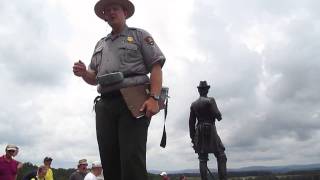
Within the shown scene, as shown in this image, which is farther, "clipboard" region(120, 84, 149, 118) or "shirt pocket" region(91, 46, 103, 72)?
"shirt pocket" region(91, 46, 103, 72)

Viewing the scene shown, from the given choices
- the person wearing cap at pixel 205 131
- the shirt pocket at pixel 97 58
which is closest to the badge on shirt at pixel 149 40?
the shirt pocket at pixel 97 58

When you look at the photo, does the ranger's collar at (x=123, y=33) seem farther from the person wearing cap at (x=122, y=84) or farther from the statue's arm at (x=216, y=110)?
the statue's arm at (x=216, y=110)

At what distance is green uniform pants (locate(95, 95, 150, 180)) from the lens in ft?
13.2

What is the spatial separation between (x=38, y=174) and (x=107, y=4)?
869 centimetres

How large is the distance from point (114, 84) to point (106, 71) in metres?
0.18

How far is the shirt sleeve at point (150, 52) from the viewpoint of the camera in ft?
14.1

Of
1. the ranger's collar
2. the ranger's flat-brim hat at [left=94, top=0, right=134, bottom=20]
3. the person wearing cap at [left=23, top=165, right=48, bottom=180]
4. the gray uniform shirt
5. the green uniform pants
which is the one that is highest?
the ranger's flat-brim hat at [left=94, top=0, right=134, bottom=20]

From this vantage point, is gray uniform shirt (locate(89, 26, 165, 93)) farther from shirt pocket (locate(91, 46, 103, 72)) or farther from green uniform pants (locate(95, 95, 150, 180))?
green uniform pants (locate(95, 95, 150, 180))

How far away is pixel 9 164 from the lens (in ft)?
36.7

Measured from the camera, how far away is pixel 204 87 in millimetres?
12898

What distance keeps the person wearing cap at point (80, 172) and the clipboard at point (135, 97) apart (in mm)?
8604

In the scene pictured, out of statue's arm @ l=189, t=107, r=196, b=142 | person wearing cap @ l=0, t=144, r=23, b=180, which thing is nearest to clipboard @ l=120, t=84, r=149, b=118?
person wearing cap @ l=0, t=144, r=23, b=180

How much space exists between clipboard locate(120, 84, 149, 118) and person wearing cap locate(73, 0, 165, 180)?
3 cm

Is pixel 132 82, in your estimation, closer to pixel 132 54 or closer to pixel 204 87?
pixel 132 54
